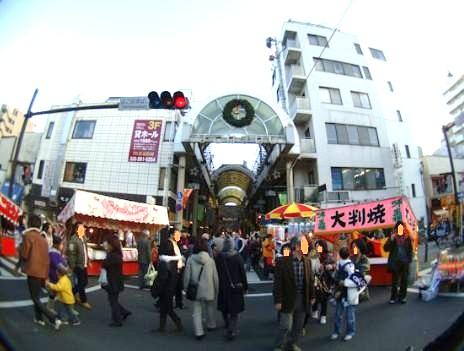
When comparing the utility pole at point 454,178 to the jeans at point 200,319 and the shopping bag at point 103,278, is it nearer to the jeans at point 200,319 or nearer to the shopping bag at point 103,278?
the jeans at point 200,319

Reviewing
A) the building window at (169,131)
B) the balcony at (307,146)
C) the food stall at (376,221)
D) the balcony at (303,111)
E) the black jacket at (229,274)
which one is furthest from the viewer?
the black jacket at (229,274)

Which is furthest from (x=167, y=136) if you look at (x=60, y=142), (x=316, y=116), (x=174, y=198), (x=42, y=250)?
(x=316, y=116)

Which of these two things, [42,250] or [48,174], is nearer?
[42,250]

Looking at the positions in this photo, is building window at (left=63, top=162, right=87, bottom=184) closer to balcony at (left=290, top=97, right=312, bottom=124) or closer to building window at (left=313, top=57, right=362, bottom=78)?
building window at (left=313, top=57, right=362, bottom=78)

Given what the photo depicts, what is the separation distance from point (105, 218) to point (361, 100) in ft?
6.14

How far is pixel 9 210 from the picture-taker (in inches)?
51.0

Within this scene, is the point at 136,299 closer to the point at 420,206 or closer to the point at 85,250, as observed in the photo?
the point at 85,250

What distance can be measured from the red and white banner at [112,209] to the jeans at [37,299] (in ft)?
1.20

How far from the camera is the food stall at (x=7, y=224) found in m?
1.28

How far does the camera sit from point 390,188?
1.97m

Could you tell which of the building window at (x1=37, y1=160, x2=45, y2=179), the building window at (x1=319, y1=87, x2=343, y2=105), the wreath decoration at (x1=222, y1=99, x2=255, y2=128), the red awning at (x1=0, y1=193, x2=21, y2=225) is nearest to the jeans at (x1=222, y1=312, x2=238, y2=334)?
the red awning at (x1=0, y1=193, x2=21, y2=225)

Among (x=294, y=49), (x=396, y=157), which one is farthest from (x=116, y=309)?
(x=294, y=49)

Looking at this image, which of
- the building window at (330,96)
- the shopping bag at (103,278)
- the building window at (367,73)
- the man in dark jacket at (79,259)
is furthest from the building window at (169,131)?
the building window at (367,73)

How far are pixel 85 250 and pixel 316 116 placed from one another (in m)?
1.92
